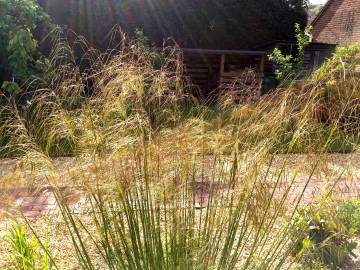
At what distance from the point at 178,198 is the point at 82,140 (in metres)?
0.52

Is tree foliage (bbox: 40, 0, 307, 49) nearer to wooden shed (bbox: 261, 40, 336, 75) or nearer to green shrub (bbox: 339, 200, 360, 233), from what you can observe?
wooden shed (bbox: 261, 40, 336, 75)

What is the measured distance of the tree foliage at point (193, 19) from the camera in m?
11.5

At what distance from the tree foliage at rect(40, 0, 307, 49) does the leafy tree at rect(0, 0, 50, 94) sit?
4.04 meters

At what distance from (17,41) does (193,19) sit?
866cm

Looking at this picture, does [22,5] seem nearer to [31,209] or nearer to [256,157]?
[31,209]

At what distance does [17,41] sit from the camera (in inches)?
255

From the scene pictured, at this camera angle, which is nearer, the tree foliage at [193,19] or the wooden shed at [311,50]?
the tree foliage at [193,19]

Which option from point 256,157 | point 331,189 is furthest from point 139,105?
point 331,189

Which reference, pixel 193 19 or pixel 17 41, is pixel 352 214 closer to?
pixel 17 41

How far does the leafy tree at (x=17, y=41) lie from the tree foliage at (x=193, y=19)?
13.2 feet

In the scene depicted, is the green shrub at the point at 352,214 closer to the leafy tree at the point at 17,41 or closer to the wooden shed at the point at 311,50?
the leafy tree at the point at 17,41

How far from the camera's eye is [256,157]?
178 centimetres

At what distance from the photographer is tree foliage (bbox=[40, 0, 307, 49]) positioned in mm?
11547

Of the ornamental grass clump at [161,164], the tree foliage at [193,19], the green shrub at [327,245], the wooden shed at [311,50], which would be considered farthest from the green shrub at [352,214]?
the wooden shed at [311,50]
